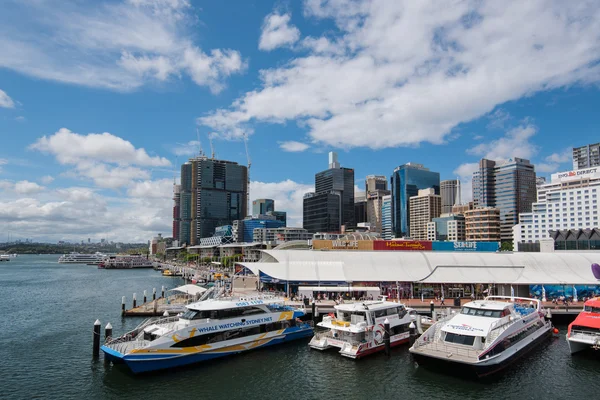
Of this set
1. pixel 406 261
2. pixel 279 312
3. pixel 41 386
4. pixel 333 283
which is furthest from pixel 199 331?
pixel 406 261

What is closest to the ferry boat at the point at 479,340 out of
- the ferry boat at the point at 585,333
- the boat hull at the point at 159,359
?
the ferry boat at the point at 585,333

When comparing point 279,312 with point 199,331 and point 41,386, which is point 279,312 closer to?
point 199,331

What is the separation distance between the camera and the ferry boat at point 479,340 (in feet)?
101

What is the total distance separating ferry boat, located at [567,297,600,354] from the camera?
3478 centimetres

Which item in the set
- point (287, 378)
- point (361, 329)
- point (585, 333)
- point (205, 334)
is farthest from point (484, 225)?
point (205, 334)

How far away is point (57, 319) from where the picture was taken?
182 ft

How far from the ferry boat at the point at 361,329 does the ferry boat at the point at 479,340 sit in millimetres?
4676

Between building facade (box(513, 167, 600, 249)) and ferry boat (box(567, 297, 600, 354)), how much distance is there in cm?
13571

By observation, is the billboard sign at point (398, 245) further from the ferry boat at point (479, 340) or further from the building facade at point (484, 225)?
the building facade at point (484, 225)

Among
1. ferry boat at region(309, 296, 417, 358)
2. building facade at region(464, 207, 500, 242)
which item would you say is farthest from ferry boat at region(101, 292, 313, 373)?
building facade at region(464, 207, 500, 242)

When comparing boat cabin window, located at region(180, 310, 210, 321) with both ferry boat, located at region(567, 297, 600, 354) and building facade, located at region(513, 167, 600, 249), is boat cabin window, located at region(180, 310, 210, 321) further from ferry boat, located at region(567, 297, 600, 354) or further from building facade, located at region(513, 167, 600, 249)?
building facade, located at region(513, 167, 600, 249)

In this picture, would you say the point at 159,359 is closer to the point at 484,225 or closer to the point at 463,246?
the point at 463,246

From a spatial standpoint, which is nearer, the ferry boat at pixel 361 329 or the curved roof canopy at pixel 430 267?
the ferry boat at pixel 361 329

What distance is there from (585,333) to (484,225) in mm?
160605
